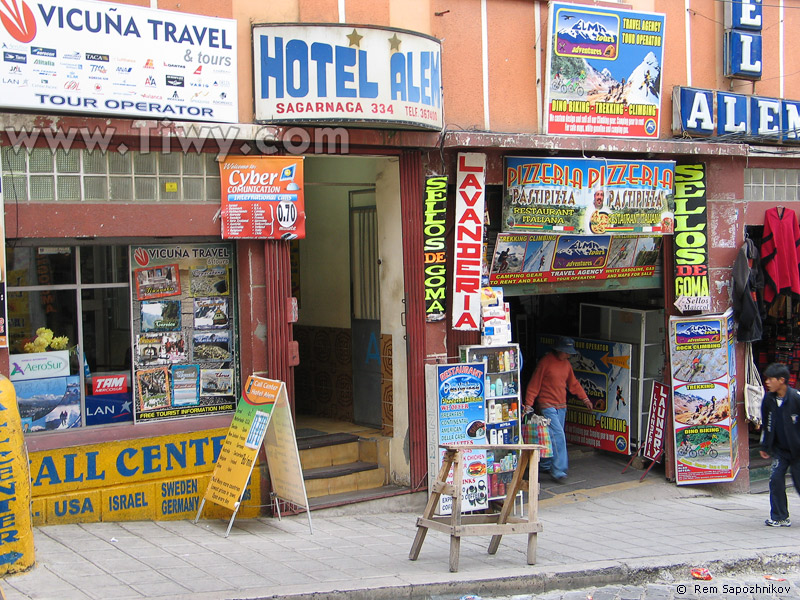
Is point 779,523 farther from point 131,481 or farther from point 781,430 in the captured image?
point 131,481

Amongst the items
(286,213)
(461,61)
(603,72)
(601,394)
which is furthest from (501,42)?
(601,394)

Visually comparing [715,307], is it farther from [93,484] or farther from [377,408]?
[93,484]

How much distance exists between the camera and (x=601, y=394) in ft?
36.0

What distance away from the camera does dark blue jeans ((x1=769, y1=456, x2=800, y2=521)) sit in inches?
325

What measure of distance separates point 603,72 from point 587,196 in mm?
1443

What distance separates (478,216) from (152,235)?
331cm

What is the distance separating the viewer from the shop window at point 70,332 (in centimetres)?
719

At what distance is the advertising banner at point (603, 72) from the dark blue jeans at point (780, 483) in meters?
3.94

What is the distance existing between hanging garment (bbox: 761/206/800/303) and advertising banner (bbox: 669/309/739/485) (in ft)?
2.95

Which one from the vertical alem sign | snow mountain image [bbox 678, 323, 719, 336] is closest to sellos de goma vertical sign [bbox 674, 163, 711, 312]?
snow mountain image [bbox 678, 323, 719, 336]

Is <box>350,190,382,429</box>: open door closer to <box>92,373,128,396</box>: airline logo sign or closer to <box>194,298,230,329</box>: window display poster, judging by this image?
<box>194,298,230,329</box>: window display poster

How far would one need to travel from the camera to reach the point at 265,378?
25.7 feet

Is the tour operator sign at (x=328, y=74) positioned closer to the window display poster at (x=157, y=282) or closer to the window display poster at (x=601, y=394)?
the window display poster at (x=157, y=282)

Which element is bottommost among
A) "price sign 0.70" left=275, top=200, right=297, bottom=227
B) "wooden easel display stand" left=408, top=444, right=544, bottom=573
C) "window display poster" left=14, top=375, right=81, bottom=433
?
"wooden easel display stand" left=408, top=444, right=544, bottom=573
